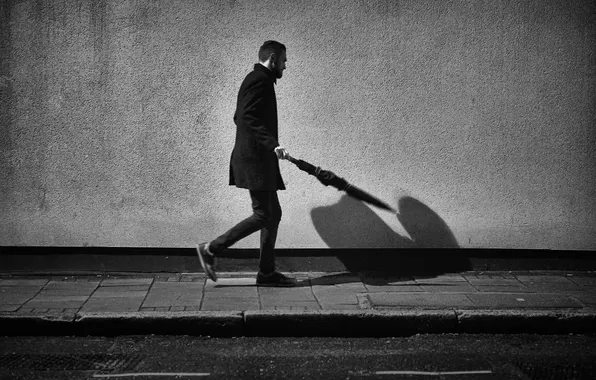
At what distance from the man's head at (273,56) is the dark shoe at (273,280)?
177 cm

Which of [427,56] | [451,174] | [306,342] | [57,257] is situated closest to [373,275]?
[451,174]

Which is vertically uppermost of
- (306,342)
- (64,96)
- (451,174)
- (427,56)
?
(427,56)

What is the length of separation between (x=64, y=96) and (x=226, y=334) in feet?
9.31

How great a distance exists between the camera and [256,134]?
5.65 metres

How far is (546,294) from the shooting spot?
19.1ft

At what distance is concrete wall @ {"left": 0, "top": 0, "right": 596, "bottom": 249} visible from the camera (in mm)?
6301

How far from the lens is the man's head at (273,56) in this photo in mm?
5777

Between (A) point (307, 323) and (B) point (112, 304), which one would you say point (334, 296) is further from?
(B) point (112, 304)

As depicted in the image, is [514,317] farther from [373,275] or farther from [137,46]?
[137,46]

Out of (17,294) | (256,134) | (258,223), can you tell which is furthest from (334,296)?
(17,294)

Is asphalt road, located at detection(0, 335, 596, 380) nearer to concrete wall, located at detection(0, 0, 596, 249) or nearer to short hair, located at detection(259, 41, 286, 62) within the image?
concrete wall, located at detection(0, 0, 596, 249)

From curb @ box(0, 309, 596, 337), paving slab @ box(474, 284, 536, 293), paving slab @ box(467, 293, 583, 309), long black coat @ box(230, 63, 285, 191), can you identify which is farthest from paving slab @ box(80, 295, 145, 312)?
paving slab @ box(474, 284, 536, 293)

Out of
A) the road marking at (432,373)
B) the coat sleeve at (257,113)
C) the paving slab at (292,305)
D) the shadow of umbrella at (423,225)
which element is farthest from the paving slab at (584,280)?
the coat sleeve at (257,113)

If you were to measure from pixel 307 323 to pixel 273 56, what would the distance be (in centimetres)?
226
